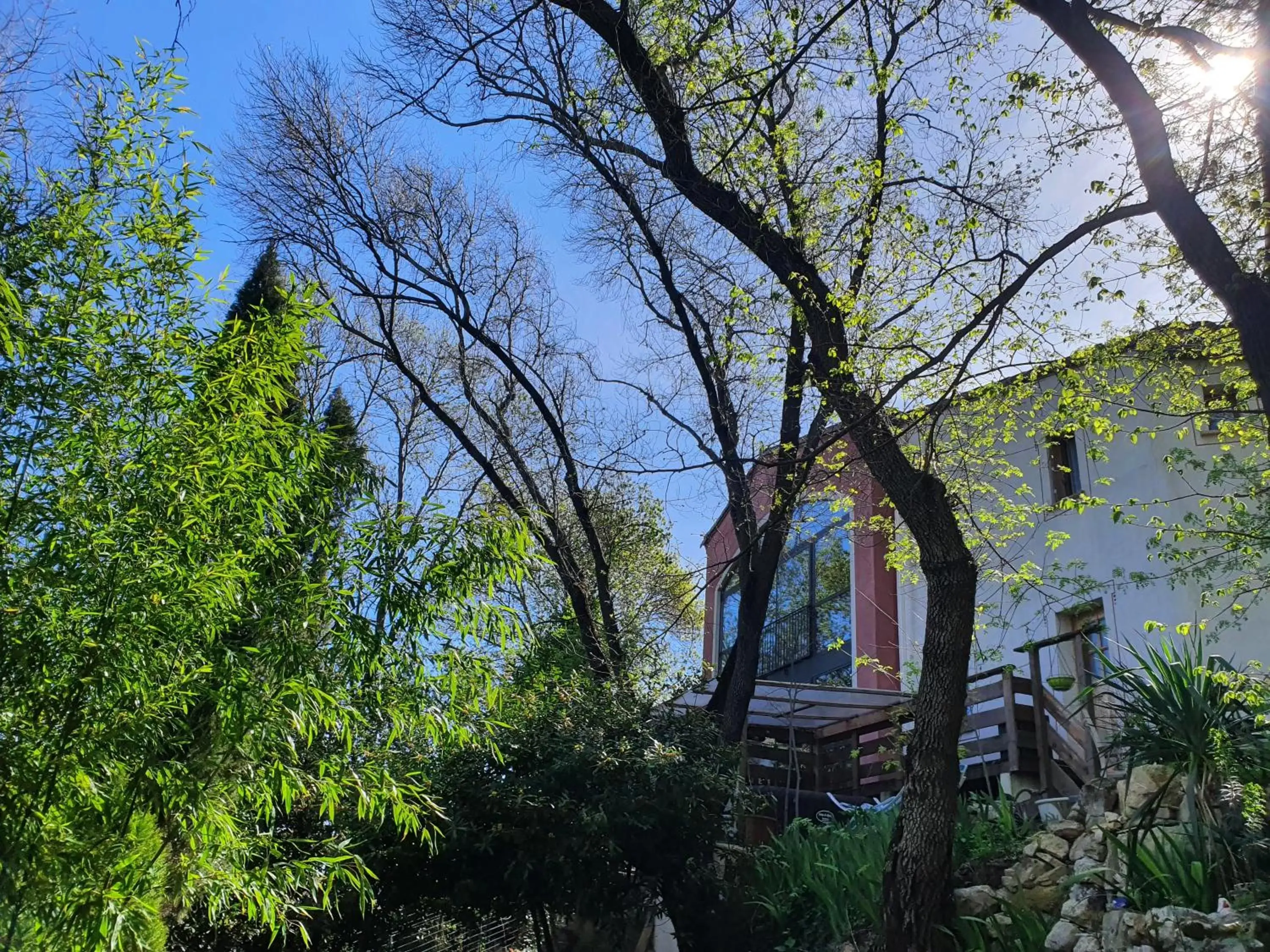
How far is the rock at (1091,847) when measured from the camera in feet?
18.4

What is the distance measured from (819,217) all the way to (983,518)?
325 cm

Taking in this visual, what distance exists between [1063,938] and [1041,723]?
2.88m

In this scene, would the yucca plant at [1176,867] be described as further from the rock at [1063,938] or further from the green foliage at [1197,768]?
the rock at [1063,938]

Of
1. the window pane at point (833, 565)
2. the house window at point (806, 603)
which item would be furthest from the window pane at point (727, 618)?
the window pane at point (833, 565)

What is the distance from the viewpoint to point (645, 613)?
10.4 metres

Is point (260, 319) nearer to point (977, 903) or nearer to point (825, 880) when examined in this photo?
point (977, 903)

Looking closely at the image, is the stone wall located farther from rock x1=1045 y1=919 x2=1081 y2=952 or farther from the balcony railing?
the balcony railing

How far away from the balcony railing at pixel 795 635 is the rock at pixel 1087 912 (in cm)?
963

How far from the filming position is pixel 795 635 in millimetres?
15898

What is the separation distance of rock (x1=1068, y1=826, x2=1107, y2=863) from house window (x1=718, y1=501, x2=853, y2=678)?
865 centimetres

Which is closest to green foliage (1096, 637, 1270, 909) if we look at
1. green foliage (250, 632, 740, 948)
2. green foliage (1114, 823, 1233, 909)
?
green foliage (1114, 823, 1233, 909)

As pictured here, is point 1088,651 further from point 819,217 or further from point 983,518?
point 819,217

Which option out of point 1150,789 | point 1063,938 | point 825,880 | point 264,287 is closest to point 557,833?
point 825,880

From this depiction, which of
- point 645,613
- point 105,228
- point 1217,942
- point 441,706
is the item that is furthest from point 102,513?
point 645,613
